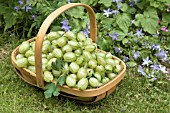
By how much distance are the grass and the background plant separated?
5.5 inches

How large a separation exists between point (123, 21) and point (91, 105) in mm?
892

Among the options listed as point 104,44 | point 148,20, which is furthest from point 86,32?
point 148,20

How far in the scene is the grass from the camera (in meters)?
2.10

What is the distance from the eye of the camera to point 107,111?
2.13m

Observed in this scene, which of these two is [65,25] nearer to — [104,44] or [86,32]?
[86,32]

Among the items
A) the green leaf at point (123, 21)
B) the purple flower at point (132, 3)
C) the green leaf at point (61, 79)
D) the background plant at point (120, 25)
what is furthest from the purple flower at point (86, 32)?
the green leaf at point (61, 79)

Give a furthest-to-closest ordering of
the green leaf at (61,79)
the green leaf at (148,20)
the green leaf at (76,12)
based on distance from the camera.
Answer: the green leaf at (148,20), the green leaf at (76,12), the green leaf at (61,79)

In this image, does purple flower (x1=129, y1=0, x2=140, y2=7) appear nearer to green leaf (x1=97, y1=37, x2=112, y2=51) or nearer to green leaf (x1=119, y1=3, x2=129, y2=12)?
green leaf (x1=119, y1=3, x2=129, y2=12)

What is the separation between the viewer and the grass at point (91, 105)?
2.10m

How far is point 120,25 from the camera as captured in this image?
272 centimetres

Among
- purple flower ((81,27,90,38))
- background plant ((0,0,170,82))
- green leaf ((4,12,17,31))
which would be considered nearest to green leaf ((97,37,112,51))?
background plant ((0,0,170,82))

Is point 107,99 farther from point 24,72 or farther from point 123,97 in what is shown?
point 24,72

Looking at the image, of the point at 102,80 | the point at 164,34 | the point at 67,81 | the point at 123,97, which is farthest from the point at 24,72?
the point at 164,34

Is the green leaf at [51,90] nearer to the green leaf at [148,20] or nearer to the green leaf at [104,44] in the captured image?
the green leaf at [104,44]
